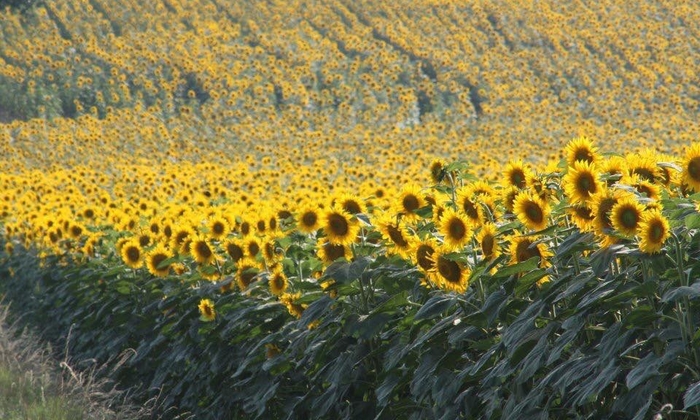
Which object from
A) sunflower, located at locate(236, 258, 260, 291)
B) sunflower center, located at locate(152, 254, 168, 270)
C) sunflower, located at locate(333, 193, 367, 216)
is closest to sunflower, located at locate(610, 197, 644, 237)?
sunflower, located at locate(333, 193, 367, 216)

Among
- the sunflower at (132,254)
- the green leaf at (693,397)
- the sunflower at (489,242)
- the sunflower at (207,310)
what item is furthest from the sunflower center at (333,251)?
the sunflower at (132,254)

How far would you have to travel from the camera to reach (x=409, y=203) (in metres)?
4.83

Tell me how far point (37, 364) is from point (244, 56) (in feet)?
78.8

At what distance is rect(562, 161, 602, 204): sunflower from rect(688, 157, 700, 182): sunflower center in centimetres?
34

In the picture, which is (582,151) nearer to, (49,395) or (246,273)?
(246,273)

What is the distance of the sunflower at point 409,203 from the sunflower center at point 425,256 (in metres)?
0.63

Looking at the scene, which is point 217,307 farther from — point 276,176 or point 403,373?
point 276,176

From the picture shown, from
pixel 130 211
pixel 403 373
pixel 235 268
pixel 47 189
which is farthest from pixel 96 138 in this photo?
pixel 403 373

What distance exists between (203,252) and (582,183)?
3.34 m

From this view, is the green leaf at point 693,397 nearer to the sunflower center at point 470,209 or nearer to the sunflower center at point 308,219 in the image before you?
the sunflower center at point 470,209

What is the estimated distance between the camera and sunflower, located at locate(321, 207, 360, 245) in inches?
193

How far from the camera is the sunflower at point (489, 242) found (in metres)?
3.97

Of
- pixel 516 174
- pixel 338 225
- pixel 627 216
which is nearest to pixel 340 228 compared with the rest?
pixel 338 225

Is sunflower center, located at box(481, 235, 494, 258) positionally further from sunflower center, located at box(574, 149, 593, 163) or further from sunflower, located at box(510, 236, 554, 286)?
sunflower center, located at box(574, 149, 593, 163)
